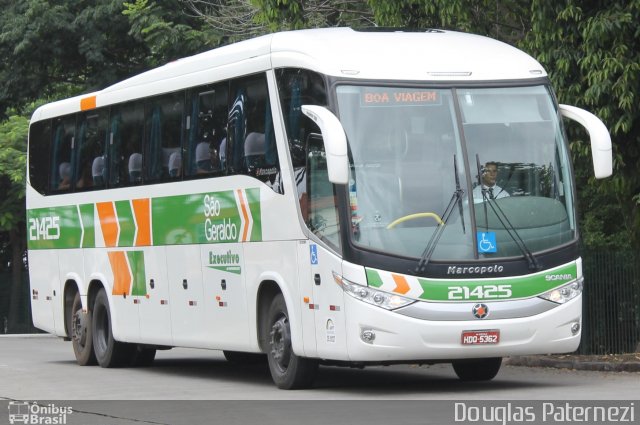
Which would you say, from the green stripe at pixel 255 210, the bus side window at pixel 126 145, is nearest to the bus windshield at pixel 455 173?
the green stripe at pixel 255 210

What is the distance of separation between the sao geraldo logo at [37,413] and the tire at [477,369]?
458cm

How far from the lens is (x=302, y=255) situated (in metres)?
15.0

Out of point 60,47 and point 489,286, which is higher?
point 60,47

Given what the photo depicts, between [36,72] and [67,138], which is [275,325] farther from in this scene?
[36,72]

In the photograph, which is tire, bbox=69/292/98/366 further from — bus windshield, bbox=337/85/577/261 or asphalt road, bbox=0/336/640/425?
bus windshield, bbox=337/85/577/261

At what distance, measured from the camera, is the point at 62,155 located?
72.2 ft

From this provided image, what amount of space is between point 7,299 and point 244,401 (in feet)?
94.4

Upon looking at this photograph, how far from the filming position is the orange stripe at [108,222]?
20109mm

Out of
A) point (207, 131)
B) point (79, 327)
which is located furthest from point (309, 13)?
point (207, 131)

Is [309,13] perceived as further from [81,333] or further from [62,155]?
[81,333]

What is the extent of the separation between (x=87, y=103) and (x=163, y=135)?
10.5 ft

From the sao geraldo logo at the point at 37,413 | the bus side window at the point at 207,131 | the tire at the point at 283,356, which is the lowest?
the sao geraldo logo at the point at 37,413

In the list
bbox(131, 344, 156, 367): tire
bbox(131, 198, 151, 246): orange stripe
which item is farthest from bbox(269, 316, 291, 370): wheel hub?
bbox(131, 344, 156, 367): tire

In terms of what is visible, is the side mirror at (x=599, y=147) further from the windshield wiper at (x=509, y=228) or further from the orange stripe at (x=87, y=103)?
the orange stripe at (x=87, y=103)
